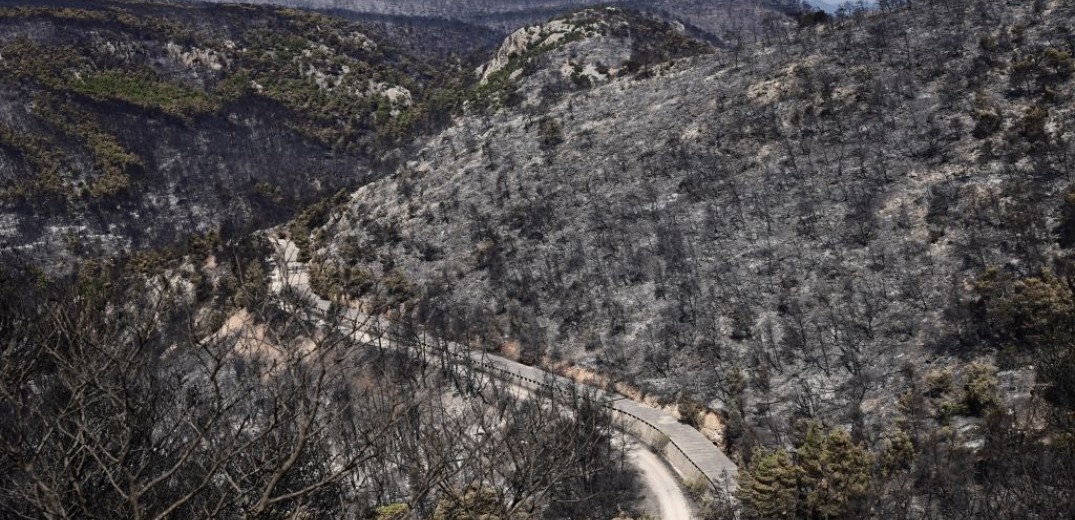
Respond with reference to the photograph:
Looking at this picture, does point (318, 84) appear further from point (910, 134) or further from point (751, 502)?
point (751, 502)

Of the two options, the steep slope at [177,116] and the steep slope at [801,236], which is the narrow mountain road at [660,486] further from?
the steep slope at [177,116]

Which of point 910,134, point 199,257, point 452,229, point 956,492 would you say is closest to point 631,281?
point 452,229

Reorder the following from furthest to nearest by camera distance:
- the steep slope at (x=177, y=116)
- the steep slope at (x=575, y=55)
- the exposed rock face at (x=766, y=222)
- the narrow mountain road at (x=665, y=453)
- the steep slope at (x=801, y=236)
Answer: the steep slope at (x=575, y=55)
the steep slope at (x=177, y=116)
the exposed rock face at (x=766, y=222)
the steep slope at (x=801, y=236)
the narrow mountain road at (x=665, y=453)

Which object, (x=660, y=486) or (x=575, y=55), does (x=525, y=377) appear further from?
(x=575, y=55)

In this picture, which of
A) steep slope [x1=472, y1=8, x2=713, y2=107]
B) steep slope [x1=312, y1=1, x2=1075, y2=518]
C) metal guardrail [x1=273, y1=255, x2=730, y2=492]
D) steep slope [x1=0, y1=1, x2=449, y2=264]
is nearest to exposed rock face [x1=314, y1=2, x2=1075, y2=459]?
steep slope [x1=312, y1=1, x2=1075, y2=518]

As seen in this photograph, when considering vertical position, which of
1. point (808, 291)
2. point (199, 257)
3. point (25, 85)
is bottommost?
point (199, 257)

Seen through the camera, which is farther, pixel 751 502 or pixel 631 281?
pixel 631 281

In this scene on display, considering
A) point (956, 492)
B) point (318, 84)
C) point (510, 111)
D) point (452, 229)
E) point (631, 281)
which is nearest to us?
point (956, 492)

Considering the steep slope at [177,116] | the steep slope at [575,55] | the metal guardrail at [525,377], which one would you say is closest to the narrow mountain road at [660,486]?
the metal guardrail at [525,377]
